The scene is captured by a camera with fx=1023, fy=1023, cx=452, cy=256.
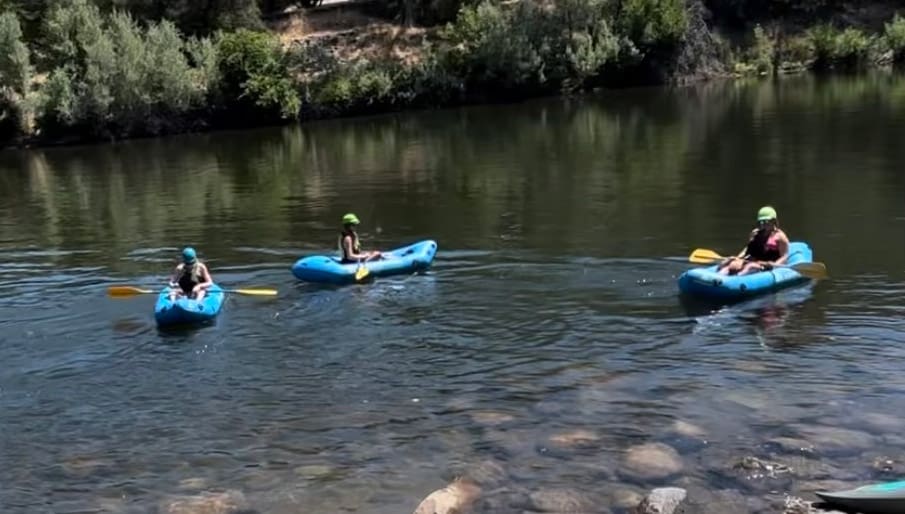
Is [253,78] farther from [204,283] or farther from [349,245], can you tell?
[204,283]

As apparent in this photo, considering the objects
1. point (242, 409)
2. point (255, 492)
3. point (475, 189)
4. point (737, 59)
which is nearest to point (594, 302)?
point (242, 409)

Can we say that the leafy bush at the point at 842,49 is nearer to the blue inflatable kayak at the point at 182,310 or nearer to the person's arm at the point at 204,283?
the person's arm at the point at 204,283

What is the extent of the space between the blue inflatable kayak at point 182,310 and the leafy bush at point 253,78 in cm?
4026

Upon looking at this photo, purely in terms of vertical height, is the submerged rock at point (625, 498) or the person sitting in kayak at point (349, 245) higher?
the person sitting in kayak at point (349, 245)

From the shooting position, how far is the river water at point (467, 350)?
36.2 feet

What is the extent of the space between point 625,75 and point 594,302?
1939 inches

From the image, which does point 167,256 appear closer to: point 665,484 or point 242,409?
point 242,409

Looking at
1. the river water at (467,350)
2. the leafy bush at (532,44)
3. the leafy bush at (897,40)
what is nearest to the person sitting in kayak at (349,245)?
the river water at (467,350)

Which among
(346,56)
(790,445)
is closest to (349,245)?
(790,445)

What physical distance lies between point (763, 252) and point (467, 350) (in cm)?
589

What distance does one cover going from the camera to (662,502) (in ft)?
31.4

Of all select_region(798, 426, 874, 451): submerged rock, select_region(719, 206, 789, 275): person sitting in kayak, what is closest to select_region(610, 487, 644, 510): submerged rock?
select_region(798, 426, 874, 451): submerged rock

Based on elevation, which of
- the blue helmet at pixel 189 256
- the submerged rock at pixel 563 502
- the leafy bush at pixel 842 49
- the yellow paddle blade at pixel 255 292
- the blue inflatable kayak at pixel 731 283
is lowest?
the submerged rock at pixel 563 502

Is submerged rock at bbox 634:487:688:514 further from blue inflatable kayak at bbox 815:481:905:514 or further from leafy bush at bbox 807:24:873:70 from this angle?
leafy bush at bbox 807:24:873:70
